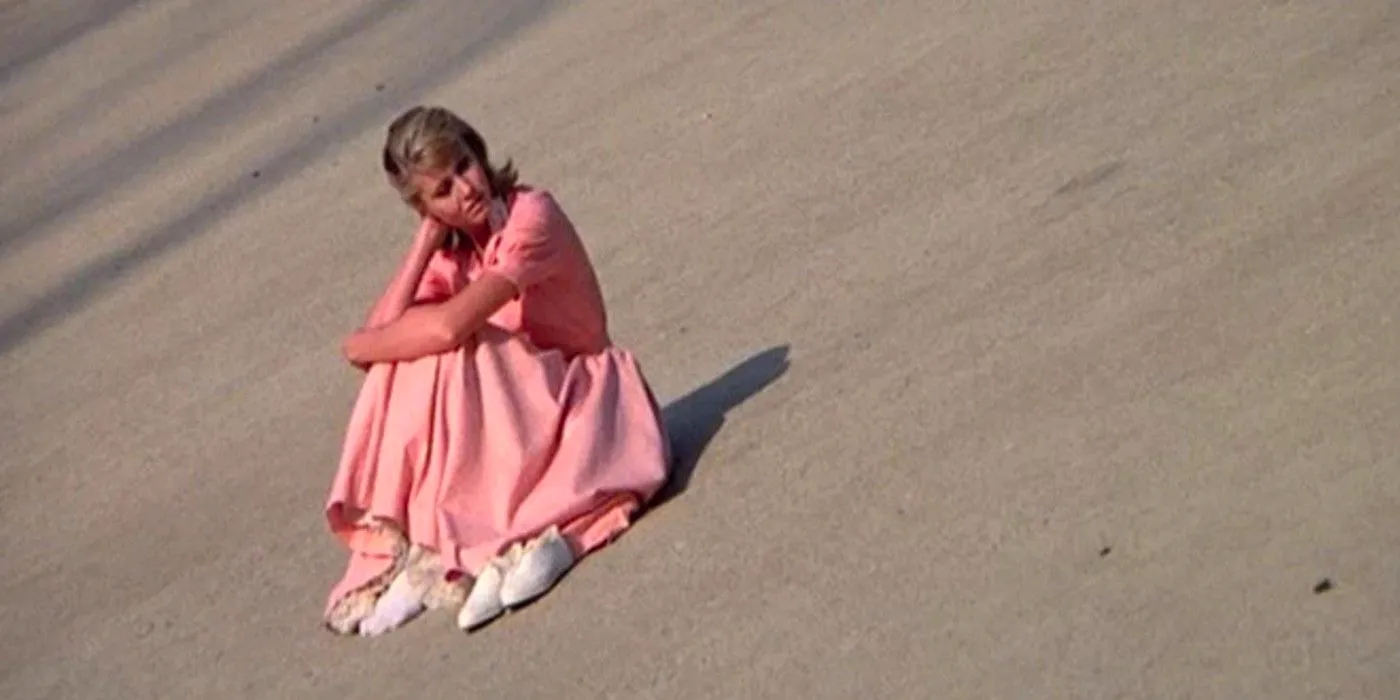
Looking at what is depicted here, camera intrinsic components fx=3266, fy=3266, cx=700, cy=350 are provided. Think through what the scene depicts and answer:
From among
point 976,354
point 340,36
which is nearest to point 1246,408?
point 976,354

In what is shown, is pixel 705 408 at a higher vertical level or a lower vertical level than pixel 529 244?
lower

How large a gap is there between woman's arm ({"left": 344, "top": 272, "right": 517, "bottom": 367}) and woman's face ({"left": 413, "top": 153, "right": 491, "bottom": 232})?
15cm

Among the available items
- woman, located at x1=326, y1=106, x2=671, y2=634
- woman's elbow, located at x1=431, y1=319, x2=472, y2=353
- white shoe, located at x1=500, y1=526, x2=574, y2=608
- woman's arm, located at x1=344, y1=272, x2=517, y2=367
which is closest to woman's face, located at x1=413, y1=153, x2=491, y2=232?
woman, located at x1=326, y1=106, x2=671, y2=634

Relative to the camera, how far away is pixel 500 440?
7.18 meters

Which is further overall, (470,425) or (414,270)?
(414,270)

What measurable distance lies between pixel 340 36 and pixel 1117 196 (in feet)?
16.2

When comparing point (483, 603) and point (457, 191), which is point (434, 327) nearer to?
point (457, 191)

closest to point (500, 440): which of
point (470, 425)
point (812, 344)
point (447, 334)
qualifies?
point (470, 425)

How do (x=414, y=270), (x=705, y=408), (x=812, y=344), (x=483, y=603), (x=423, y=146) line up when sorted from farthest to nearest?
(x=812, y=344)
(x=705, y=408)
(x=414, y=270)
(x=423, y=146)
(x=483, y=603)

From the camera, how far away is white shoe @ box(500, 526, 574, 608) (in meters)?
7.00

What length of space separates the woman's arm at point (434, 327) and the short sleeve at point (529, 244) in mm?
41

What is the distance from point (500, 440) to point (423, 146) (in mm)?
666

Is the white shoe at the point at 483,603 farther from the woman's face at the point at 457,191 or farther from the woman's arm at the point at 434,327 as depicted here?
the woman's face at the point at 457,191

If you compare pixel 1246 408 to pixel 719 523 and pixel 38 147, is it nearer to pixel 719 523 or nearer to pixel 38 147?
pixel 719 523
